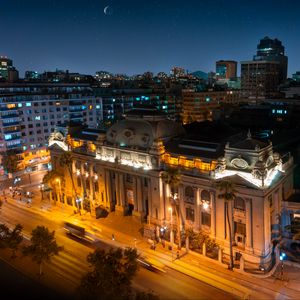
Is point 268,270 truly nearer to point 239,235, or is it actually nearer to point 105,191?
point 239,235

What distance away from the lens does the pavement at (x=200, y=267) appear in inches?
2419

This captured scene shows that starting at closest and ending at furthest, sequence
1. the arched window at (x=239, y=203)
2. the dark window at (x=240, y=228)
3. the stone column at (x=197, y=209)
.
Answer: the arched window at (x=239, y=203), the dark window at (x=240, y=228), the stone column at (x=197, y=209)

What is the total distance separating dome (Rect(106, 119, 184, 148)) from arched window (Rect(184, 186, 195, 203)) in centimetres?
1438

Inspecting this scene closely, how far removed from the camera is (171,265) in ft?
231

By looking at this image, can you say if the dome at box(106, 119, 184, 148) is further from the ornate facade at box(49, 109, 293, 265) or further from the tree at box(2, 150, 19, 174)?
the tree at box(2, 150, 19, 174)

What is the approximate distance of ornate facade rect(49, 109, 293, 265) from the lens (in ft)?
227

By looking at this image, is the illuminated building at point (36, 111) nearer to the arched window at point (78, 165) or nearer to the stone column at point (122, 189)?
the arched window at point (78, 165)

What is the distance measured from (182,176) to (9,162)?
7861 centimetres

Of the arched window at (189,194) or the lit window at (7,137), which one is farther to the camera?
the lit window at (7,137)

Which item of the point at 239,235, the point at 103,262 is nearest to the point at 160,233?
the point at 239,235

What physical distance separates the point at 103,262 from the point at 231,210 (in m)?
30.0

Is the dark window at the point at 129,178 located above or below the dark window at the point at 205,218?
above

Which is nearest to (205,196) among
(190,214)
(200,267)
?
(190,214)

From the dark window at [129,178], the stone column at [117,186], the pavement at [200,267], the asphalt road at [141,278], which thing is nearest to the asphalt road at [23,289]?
the asphalt road at [141,278]
